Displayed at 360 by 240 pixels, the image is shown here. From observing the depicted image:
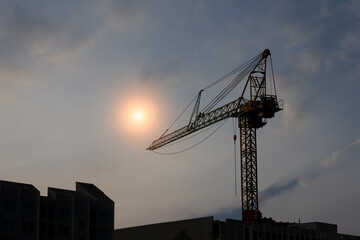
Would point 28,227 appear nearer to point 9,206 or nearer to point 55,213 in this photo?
point 9,206

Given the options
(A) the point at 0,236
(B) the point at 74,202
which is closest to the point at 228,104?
(B) the point at 74,202

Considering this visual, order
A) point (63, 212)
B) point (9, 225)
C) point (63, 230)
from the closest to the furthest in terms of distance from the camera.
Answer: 1. point (9, 225)
2. point (63, 230)
3. point (63, 212)

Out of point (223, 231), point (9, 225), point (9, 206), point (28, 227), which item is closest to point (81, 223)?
point (28, 227)

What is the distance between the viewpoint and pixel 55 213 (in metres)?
113

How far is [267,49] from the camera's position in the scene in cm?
19425

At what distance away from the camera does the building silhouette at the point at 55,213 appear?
106562 millimetres

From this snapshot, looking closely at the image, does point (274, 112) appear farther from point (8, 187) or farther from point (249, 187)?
point (8, 187)

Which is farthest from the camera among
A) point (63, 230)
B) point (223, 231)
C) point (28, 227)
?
point (223, 231)

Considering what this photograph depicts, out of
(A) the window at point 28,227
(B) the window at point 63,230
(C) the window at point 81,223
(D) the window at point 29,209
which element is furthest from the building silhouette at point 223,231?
(D) the window at point 29,209

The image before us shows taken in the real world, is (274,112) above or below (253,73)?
below

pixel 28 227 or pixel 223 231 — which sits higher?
pixel 223 231

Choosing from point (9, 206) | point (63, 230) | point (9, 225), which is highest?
point (9, 206)

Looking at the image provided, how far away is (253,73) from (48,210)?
10149cm

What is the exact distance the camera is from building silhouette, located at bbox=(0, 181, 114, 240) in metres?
107
